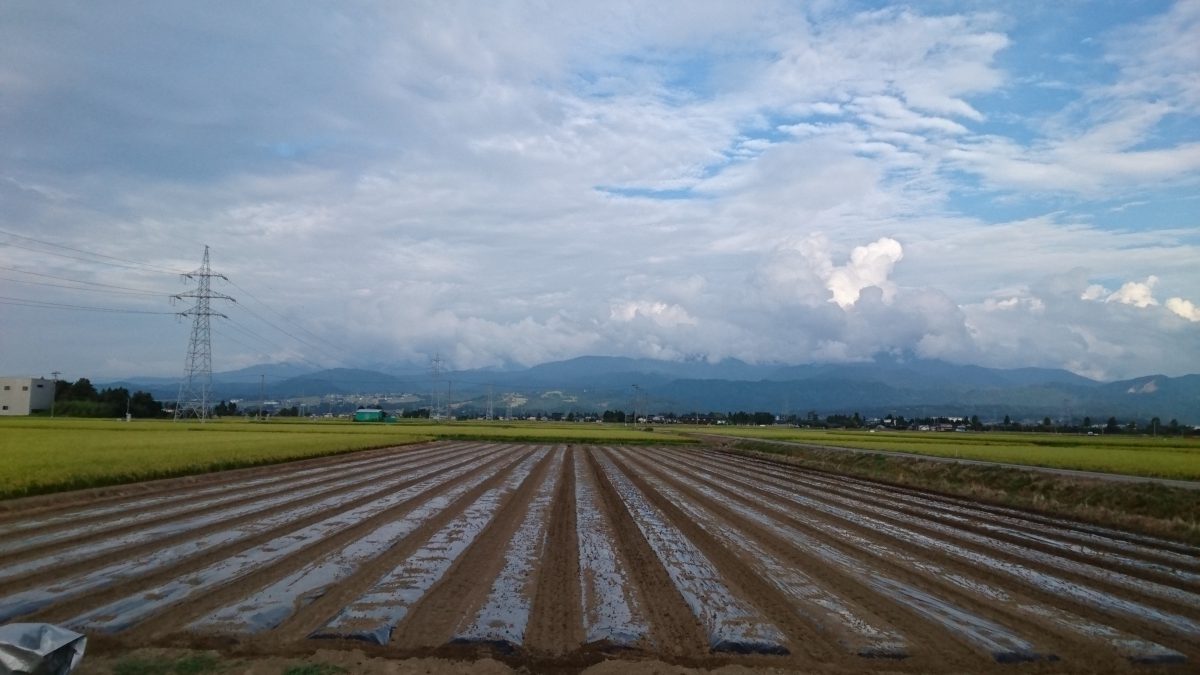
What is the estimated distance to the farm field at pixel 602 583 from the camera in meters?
7.09

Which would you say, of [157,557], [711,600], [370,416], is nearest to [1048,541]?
[711,600]

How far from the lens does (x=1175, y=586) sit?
10.7 m

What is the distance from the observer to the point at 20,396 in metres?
91.9

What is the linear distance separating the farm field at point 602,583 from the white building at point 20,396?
9318 cm

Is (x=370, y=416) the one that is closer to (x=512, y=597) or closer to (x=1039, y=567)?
(x=1039, y=567)

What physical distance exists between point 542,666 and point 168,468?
1992cm

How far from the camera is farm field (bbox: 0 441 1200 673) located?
7.09m

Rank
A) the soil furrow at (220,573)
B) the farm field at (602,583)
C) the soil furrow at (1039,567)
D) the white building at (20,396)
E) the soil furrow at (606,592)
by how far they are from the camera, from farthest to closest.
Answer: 1. the white building at (20,396)
2. the soil furrow at (1039,567)
3. the soil furrow at (220,573)
4. the soil furrow at (606,592)
5. the farm field at (602,583)

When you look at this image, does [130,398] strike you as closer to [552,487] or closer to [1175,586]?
[552,487]

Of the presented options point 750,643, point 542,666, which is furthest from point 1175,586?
point 542,666

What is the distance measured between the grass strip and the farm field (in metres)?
1.71

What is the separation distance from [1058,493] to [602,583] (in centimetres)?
1869

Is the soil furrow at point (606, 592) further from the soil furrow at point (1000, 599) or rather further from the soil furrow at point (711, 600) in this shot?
the soil furrow at point (1000, 599)

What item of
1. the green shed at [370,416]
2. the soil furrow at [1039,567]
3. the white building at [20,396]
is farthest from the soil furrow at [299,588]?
the green shed at [370,416]
